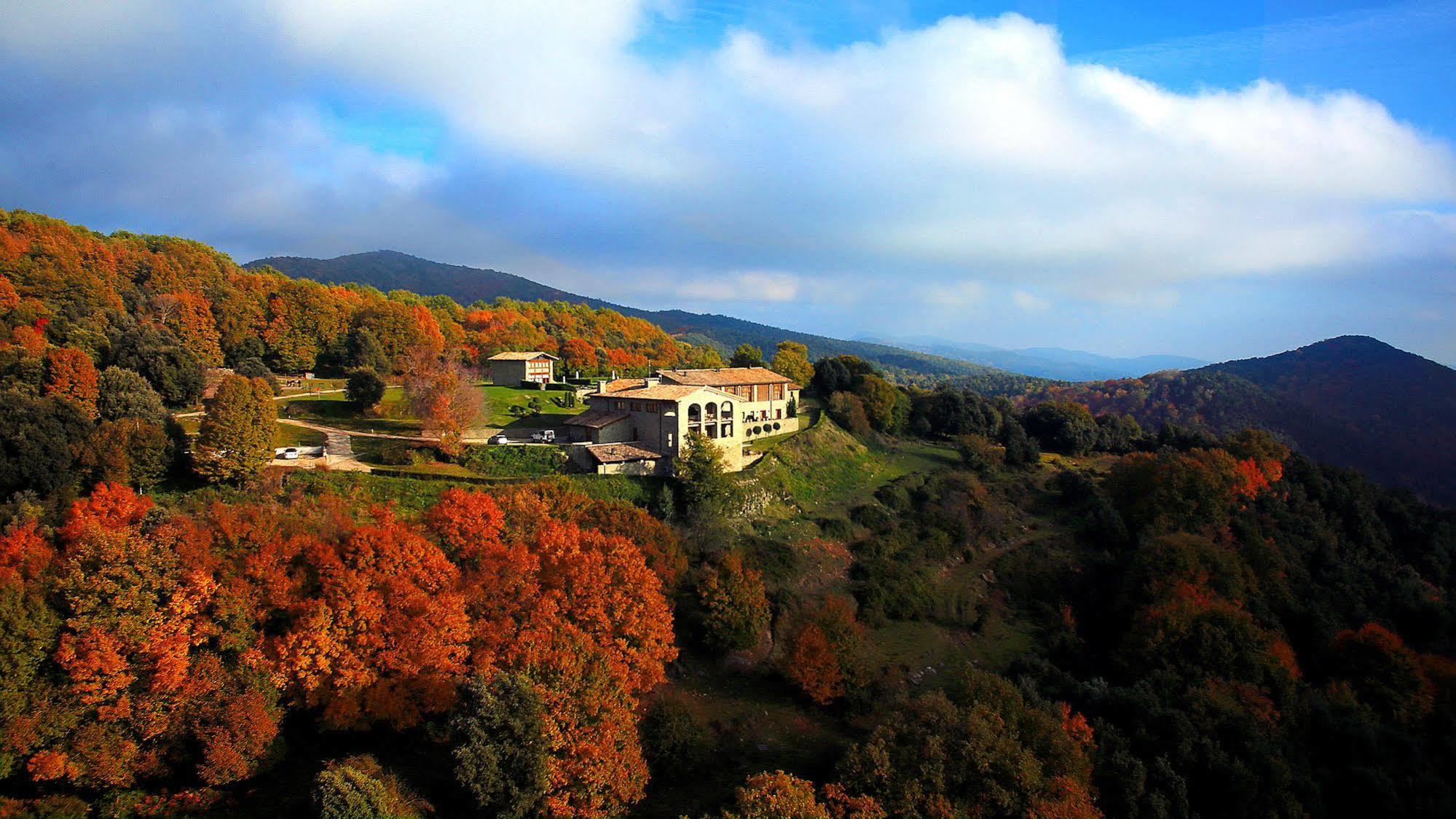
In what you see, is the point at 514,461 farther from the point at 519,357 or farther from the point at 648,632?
the point at 519,357

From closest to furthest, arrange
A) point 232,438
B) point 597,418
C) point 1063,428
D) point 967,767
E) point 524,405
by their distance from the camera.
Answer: point 967,767 → point 232,438 → point 597,418 → point 524,405 → point 1063,428

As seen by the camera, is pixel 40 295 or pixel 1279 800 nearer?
pixel 1279 800

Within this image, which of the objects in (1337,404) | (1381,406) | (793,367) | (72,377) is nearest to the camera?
(72,377)

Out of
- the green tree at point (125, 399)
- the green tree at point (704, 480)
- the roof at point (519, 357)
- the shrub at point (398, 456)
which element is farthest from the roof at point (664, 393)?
the green tree at point (125, 399)

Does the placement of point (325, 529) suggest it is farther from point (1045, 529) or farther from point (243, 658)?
point (1045, 529)

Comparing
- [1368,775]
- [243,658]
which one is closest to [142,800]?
[243,658]

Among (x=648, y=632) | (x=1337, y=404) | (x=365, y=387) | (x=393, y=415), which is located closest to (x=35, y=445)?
(x=365, y=387)
